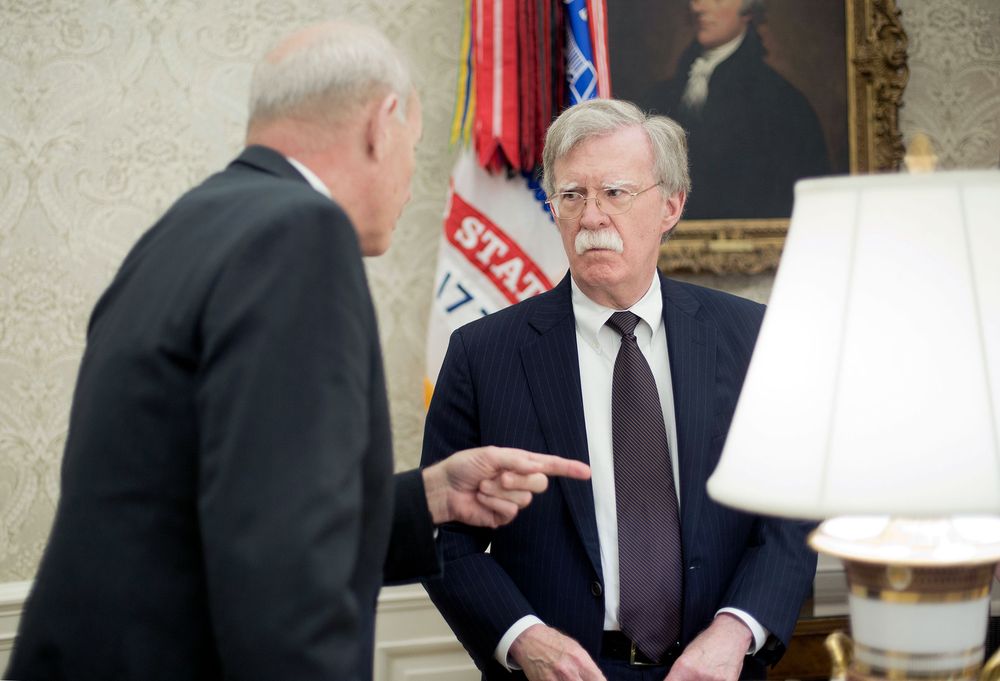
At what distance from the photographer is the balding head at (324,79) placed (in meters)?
1.50

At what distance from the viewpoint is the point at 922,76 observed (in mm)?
3902

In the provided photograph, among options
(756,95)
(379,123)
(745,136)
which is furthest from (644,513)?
(756,95)

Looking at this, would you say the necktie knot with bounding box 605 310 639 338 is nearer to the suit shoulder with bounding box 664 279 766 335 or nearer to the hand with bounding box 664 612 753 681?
the suit shoulder with bounding box 664 279 766 335

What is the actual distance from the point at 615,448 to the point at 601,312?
1.09ft

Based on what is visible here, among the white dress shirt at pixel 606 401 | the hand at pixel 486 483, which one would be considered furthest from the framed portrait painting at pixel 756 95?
the hand at pixel 486 483

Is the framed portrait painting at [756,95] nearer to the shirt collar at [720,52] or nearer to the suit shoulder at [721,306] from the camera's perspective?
the shirt collar at [720,52]

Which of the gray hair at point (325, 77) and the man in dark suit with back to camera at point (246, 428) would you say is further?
the gray hair at point (325, 77)

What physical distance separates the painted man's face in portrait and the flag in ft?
1.66

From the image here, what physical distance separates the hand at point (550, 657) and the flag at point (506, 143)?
4.22 ft

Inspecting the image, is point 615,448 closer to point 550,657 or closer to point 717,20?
point 550,657

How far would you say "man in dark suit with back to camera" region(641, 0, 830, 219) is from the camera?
3703 mm

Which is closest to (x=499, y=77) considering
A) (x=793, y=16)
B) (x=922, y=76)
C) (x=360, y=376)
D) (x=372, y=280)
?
(x=372, y=280)

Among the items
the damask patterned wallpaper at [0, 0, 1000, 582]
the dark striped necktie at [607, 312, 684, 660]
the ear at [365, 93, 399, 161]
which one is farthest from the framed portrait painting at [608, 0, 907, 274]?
the ear at [365, 93, 399, 161]

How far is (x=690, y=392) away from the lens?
2.36m
